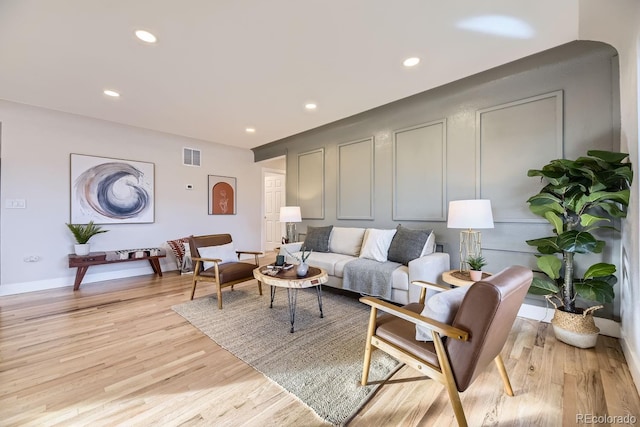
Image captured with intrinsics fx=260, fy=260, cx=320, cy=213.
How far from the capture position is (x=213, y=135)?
15.8ft

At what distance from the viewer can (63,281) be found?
3.79 m

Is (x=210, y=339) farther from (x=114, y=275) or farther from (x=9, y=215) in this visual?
(x=9, y=215)

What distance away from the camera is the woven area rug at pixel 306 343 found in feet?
5.08

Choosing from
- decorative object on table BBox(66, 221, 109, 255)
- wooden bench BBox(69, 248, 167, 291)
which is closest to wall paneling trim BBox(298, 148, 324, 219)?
wooden bench BBox(69, 248, 167, 291)

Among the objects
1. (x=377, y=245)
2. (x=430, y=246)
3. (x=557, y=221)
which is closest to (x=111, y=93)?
(x=377, y=245)

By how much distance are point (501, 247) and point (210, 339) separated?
300cm

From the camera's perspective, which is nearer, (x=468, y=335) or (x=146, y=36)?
(x=468, y=335)

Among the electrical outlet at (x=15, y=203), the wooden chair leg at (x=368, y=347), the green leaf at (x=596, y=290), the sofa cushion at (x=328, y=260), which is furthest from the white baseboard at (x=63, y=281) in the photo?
the green leaf at (x=596, y=290)

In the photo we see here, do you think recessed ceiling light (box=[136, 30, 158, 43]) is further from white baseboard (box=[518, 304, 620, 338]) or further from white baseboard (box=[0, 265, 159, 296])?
white baseboard (box=[518, 304, 620, 338])

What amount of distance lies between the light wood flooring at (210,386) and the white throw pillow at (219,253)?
1.00 meters

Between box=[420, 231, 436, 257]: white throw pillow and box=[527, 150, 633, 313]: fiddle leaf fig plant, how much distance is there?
3.08ft

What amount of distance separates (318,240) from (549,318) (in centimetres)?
276

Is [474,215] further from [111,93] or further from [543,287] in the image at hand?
[111,93]

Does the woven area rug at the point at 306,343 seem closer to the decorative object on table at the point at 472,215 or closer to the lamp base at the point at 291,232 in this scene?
the decorative object on table at the point at 472,215
